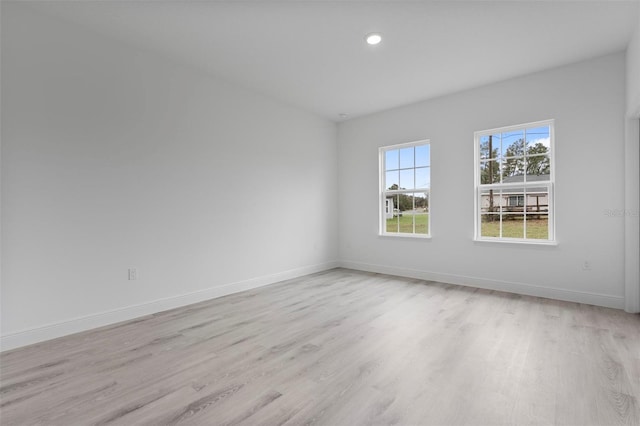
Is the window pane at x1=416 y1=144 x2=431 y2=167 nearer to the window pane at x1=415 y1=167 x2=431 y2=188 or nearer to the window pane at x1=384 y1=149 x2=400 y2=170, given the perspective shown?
the window pane at x1=415 y1=167 x2=431 y2=188

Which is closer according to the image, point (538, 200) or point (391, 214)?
point (538, 200)

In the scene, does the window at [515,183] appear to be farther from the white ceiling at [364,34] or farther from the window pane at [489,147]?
the white ceiling at [364,34]

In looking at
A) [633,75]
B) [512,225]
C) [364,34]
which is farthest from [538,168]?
[364,34]

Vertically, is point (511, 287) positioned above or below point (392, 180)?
below

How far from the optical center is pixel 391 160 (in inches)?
215

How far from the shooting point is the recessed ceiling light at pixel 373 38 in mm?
3020

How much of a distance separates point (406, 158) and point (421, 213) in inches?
38.6

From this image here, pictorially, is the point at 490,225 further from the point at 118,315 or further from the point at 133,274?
the point at 118,315

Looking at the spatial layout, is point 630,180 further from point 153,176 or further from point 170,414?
point 153,176

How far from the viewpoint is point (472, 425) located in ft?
5.12

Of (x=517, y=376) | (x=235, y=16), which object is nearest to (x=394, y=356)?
(x=517, y=376)

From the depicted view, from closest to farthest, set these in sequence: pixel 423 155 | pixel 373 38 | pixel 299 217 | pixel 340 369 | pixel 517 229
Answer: pixel 340 369, pixel 373 38, pixel 517 229, pixel 423 155, pixel 299 217

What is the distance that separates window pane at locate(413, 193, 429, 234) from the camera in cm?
499

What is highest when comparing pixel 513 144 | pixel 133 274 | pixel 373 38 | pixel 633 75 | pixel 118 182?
pixel 373 38
